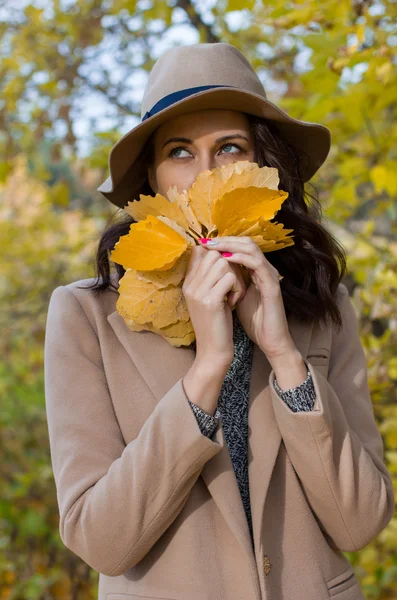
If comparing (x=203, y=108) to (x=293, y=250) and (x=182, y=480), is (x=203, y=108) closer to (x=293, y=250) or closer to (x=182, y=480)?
(x=293, y=250)

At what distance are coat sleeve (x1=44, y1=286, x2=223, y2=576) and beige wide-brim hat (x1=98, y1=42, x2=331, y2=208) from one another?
2.07 ft

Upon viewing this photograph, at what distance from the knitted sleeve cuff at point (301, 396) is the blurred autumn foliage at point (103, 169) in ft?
3.65

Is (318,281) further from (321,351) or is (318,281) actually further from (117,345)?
(117,345)

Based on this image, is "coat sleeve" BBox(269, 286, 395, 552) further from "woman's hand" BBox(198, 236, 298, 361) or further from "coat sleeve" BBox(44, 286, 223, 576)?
"coat sleeve" BBox(44, 286, 223, 576)

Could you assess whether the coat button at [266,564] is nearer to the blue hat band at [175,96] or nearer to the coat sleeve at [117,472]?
the coat sleeve at [117,472]

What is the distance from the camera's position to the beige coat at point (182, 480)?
1.53 meters

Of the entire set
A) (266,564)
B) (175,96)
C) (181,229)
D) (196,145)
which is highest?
(175,96)

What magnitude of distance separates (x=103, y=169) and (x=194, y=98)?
2172mm

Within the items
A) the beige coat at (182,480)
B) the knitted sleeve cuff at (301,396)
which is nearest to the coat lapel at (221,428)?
the beige coat at (182,480)

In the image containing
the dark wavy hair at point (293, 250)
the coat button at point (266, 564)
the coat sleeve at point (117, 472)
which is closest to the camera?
the coat sleeve at point (117, 472)

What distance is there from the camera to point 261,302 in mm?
1699

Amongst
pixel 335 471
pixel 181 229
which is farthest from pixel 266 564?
pixel 181 229

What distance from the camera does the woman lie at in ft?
5.08

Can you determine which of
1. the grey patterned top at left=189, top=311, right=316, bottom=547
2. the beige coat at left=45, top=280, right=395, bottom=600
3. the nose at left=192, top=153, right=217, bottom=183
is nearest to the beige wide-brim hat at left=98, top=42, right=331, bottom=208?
the nose at left=192, top=153, right=217, bottom=183
